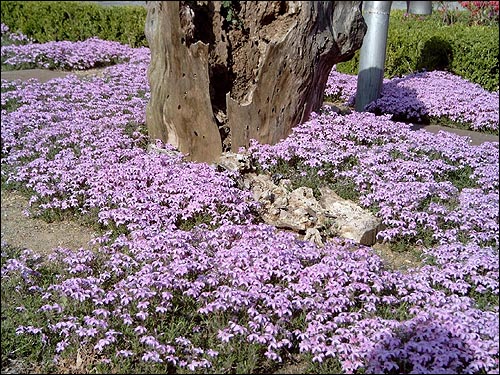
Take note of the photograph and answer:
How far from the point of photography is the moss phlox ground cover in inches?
145

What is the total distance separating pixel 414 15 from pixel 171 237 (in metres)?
14.1

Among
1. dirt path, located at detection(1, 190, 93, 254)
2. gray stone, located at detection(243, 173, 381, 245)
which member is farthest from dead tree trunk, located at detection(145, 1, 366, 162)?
dirt path, located at detection(1, 190, 93, 254)

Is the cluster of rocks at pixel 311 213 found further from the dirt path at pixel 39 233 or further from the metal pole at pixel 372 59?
the metal pole at pixel 372 59

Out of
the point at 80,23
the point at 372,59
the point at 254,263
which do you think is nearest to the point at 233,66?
the point at 254,263

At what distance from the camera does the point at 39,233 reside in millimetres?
5387

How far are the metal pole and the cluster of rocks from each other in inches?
158

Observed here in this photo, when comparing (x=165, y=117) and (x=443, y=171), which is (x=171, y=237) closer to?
(x=165, y=117)

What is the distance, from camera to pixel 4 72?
1087cm

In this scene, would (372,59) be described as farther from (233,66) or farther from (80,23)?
(80,23)

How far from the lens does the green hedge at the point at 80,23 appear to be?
14141mm

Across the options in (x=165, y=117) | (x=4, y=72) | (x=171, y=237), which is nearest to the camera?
(x=171, y=237)

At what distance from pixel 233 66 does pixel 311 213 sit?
228cm

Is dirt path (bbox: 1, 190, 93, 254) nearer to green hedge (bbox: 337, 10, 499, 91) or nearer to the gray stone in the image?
the gray stone

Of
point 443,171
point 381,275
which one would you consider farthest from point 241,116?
point 381,275
